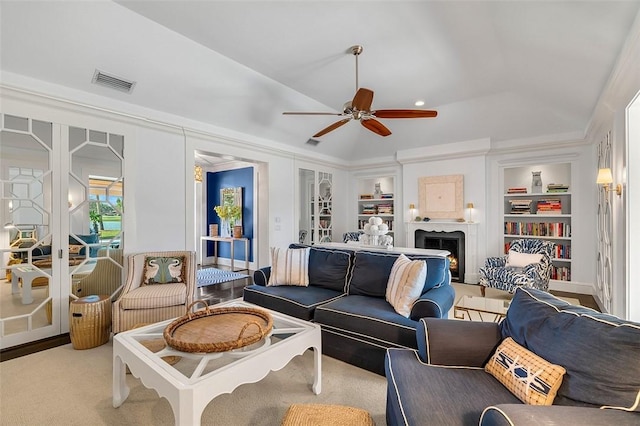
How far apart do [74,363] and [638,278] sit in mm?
4940

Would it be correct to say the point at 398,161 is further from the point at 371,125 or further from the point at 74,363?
the point at 74,363

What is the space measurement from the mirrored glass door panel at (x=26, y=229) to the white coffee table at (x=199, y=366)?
73.1 inches

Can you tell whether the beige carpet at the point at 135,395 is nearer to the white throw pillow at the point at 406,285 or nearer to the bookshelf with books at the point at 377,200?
the white throw pillow at the point at 406,285

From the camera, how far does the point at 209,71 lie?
3.68 metres

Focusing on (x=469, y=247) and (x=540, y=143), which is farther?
(x=469, y=247)

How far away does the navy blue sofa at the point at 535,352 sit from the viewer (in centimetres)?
106

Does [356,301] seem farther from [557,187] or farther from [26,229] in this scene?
[557,187]

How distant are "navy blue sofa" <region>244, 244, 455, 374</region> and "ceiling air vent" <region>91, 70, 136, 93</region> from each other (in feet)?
8.61

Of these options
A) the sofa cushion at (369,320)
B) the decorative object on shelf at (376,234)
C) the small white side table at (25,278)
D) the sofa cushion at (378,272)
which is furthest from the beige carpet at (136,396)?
the decorative object on shelf at (376,234)

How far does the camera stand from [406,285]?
2604 millimetres

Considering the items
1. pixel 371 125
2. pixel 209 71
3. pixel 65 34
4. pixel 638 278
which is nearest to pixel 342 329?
pixel 371 125

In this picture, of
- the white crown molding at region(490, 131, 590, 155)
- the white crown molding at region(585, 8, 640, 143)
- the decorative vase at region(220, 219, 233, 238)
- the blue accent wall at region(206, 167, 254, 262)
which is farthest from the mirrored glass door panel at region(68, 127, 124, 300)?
the white crown molding at region(490, 131, 590, 155)

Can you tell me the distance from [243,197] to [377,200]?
3.17 metres

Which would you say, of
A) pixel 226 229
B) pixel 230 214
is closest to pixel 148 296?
pixel 230 214
